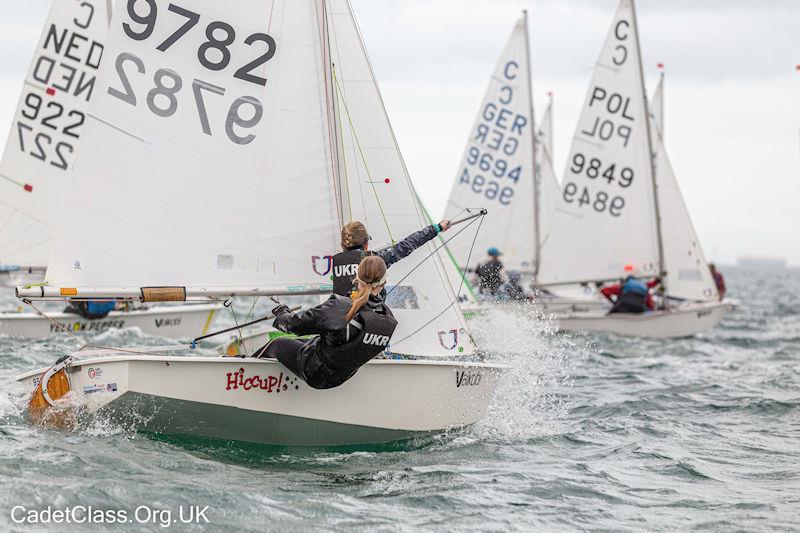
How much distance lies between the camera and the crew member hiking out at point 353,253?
21.5 ft

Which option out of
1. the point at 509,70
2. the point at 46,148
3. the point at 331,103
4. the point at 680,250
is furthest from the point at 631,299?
the point at 331,103

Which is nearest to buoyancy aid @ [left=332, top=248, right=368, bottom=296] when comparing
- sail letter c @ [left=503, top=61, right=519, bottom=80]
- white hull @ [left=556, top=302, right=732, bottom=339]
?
white hull @ [left=556, top=302, right=732, bottom=339]

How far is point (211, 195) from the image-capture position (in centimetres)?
697

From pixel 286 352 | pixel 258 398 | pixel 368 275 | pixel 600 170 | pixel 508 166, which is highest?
pixel 508 166

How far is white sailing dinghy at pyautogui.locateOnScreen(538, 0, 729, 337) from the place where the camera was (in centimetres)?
1594

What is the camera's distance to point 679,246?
16.6 meters

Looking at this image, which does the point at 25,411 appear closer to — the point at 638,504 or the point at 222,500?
the point at 222,500

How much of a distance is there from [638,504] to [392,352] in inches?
81.0

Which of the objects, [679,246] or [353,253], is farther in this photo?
[679,246]

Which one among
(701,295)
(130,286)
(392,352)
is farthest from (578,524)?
(701,295)

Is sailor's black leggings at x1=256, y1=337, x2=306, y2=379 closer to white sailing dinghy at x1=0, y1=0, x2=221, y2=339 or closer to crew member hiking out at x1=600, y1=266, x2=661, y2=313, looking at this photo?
white sailing dinghy at x1=0, y1=0, x2=221, y2=339

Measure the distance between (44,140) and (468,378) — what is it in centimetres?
746

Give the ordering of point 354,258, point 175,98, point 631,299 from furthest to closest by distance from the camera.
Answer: point 631,299, point 175,98, point 354,258

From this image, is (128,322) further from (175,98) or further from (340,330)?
(340,330)
